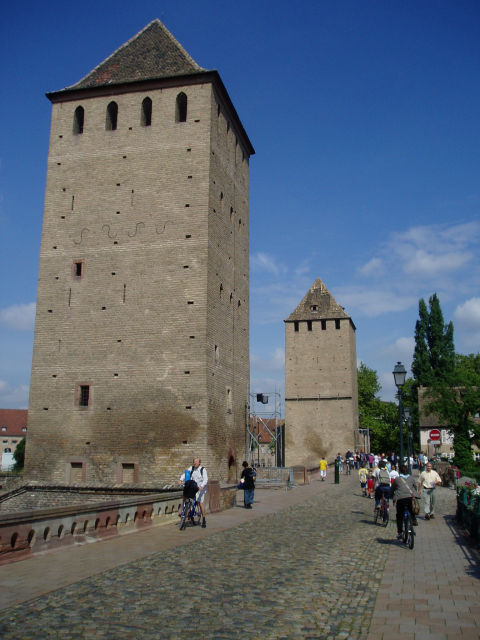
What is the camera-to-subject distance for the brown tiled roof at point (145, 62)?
24.8 m

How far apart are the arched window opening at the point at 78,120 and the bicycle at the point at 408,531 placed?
826 inches

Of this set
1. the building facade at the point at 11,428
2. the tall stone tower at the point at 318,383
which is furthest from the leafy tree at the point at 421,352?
the building facade at the point at 11,428

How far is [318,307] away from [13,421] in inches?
2394

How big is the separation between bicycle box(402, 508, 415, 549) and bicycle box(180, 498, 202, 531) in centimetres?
437

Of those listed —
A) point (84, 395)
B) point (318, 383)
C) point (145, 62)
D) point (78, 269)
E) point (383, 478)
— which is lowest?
point (383, 478)

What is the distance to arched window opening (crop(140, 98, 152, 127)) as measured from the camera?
80.9 ft

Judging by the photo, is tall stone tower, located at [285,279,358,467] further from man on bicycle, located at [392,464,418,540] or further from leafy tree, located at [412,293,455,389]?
man on bicycle, located at [392,464,418,540]

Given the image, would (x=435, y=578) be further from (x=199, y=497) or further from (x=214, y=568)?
(x=199, y=497)

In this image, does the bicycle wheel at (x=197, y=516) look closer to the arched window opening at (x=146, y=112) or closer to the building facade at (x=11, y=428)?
the arched window opening at (x=146, y=112)

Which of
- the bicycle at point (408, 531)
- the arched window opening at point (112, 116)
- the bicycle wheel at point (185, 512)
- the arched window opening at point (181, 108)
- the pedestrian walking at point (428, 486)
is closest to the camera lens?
the bicycle at point (408, 531)

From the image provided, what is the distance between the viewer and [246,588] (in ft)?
23.3

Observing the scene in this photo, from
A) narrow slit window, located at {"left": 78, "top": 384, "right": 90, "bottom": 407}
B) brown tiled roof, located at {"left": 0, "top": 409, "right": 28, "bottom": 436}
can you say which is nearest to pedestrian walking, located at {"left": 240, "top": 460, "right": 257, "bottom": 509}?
narrow slit window, located at {"left": 78, "top": 384, "right": 90, "bottom": 407}

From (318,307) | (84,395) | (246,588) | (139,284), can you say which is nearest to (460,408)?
(139,284)

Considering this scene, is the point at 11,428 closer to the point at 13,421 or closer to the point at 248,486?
the point at 13,421
